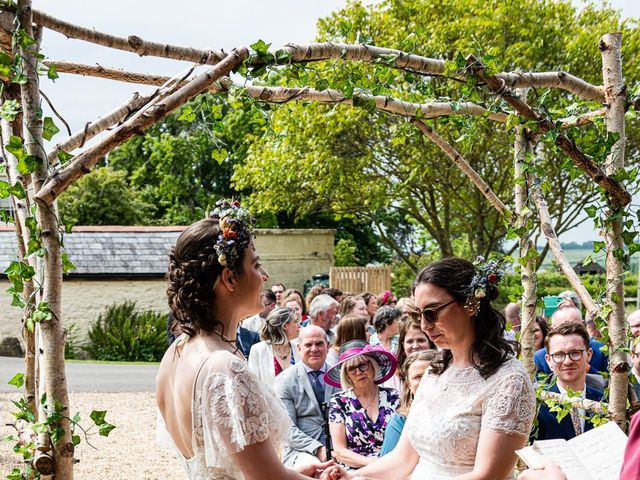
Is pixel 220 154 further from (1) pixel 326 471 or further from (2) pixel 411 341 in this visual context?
(2) pixel 411 341

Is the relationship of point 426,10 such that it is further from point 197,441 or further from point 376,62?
point 197,441

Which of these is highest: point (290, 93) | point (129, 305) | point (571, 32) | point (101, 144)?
point (571, 32)

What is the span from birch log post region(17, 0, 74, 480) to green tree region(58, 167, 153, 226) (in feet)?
102

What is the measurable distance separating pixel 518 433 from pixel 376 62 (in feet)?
6.10

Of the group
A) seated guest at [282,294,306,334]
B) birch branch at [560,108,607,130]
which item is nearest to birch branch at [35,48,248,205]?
birch branch at [560,108,607,130]

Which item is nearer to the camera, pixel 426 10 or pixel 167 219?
pixel 426 10

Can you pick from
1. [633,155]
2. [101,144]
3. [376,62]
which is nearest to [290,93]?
[376,62]

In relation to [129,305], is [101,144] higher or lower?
higher

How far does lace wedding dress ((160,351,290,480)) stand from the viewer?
2.43 m

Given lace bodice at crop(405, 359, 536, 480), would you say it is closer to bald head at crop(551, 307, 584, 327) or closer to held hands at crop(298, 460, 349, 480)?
held hands at crop(298, 460, 349, 480)

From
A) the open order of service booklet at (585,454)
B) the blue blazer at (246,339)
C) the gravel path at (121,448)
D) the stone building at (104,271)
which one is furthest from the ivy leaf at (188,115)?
the stone building at (104,271)

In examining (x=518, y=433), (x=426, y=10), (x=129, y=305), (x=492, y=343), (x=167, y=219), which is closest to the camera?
(x=518, y=433)

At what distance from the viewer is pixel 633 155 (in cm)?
2012

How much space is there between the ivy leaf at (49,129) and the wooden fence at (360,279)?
17.7m
